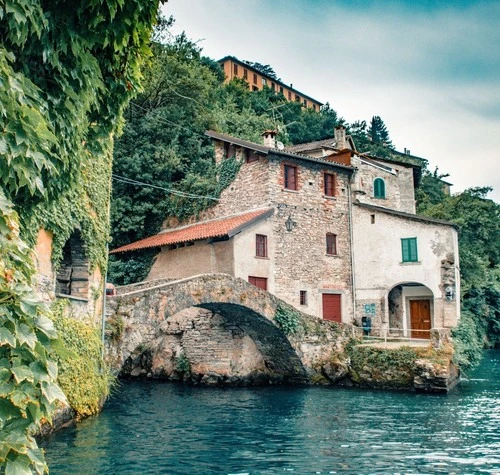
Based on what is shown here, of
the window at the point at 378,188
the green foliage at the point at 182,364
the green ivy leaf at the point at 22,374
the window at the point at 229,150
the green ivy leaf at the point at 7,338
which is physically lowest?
the green foliage at the point at 182,364

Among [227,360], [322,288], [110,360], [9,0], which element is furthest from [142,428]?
[322,288]

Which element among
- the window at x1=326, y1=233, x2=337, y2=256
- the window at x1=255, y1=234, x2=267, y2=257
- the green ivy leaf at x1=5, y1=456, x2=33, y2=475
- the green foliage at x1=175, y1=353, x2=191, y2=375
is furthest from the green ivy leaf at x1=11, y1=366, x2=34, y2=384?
the window at x1=326, y1=233, x2=337, y2=256

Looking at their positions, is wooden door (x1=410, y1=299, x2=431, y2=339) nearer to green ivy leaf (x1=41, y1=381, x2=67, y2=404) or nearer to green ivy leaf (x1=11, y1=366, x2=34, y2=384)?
green ivy leaf (x1=41, y1=381, x2=67, y2=404)

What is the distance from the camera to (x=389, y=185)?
33562mm

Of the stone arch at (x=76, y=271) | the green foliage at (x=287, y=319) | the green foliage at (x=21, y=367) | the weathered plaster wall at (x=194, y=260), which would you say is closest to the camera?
the green foliage at (x=21, y=367)

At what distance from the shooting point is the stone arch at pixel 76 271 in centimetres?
1345

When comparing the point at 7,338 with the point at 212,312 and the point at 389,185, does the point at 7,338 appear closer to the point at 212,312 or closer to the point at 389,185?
the point at 212,312

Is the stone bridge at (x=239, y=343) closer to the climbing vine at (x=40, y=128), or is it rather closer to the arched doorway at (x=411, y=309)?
the arched doorway at (x=411, y=309)

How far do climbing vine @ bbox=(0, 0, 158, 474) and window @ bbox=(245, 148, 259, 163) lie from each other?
788 inches

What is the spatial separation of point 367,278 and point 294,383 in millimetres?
7441

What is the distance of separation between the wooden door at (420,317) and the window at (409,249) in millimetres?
2867

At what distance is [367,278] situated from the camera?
90.1 ft

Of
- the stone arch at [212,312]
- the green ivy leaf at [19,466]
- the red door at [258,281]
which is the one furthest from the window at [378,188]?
the green ivy leaf at [19,466]

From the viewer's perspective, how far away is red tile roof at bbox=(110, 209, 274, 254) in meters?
23.4
